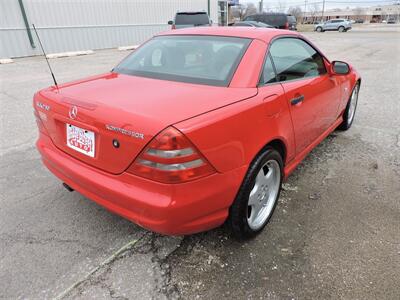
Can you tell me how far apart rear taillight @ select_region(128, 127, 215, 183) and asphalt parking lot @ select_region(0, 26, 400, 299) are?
78 centimetres

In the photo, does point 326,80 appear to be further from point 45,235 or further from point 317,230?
point 45,235

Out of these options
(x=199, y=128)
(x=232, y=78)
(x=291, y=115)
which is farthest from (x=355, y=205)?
(x=199, y=128)

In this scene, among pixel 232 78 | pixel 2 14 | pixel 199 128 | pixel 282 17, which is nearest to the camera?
pixel 199 128

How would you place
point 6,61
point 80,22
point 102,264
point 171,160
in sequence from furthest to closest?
1. point 80,22
2. point 6,61
3. point 102,264
4. point 171,160

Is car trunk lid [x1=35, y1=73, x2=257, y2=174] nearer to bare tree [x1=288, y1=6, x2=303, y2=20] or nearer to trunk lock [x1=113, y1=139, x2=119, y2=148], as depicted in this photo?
trunk lock [x1=113, y1=139, x2=119, y2=148]

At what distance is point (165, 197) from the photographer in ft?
5.74

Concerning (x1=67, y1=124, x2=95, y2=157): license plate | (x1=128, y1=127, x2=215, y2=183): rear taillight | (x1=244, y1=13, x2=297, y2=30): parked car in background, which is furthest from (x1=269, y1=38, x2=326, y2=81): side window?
(x1=244, y1=13, x2=297, y2=30): parked car in background

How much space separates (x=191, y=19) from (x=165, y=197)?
1328cm

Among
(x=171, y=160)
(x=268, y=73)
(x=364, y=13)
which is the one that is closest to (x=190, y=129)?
(x=171, y=160)

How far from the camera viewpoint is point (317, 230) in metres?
2.54

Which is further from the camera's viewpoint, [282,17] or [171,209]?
[282,17]

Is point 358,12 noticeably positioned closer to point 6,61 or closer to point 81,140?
point 6,61

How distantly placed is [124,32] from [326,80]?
16548 millimetres

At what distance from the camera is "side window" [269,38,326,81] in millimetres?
2646
